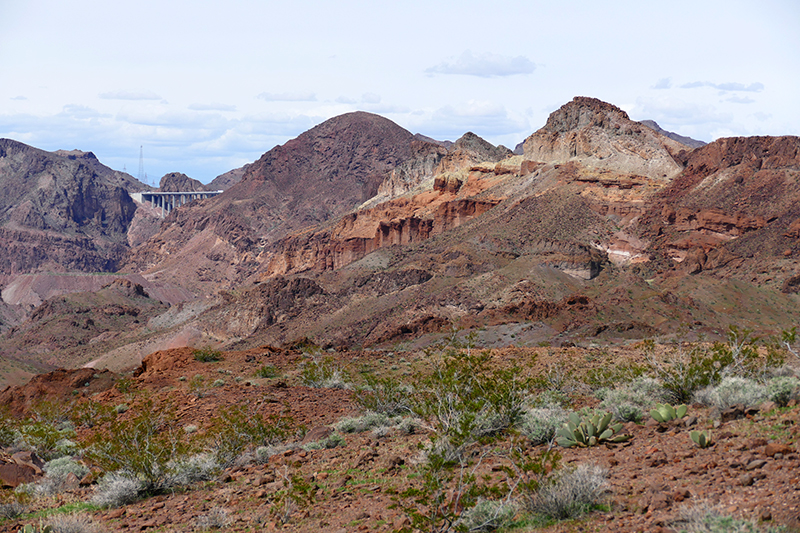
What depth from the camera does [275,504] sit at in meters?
9.26

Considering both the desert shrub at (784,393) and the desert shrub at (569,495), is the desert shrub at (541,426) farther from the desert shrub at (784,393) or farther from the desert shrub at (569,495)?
the desert shrub at (784,393)

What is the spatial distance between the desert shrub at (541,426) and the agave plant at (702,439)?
6.76 ft

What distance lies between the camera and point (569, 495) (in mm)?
7395

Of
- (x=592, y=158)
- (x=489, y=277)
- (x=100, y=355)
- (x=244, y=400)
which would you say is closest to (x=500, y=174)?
(x=592, y=158)

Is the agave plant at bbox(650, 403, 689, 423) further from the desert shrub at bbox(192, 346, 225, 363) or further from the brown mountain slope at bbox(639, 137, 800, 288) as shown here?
the brown mountain slope at bbox(639, 137, 800, 288)

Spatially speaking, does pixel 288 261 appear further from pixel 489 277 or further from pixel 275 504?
pixel 275 504

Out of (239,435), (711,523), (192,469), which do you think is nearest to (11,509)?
(192,469)

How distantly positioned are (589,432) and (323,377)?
12.0 metres

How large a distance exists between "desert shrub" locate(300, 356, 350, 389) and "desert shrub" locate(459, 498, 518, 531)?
12.2 metres

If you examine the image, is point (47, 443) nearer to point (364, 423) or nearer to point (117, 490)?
point (117, 490)

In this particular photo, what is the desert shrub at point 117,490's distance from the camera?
10117 mm

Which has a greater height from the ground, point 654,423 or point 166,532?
point 654,423

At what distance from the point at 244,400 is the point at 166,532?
8320 millimetres

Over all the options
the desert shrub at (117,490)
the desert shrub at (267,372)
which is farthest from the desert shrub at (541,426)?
the desert shrub at (267,372)
